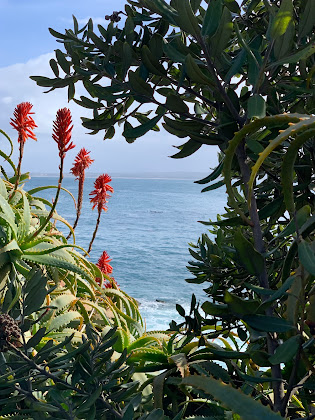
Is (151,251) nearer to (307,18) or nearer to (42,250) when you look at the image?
(42,250)

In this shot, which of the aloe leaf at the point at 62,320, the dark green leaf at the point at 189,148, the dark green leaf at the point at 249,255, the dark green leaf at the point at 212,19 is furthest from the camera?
the aloe leaf at the point at 62,320

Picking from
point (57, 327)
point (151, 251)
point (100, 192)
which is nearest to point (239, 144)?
point (57, 327)

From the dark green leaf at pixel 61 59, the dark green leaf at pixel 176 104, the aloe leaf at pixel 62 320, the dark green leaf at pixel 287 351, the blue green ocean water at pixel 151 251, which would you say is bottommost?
the blue green ocean water at pixel 151 251

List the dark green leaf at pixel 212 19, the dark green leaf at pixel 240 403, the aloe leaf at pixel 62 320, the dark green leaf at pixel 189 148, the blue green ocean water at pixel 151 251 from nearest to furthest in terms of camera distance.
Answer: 1. the dark green leaf at pixel 240 403
2. the dark green leaf at pixel 212 19
3. the dark green leaf at pixel 189 148
4. the aloe leaf at pixel 62 320
5. the blue green ocean water at pixel 151 251

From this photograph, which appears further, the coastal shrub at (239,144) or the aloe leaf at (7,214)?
the aloe leaf at (7,214)

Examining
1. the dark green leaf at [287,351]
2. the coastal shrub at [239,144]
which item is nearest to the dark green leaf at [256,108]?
the coastal shrub at [239,144]

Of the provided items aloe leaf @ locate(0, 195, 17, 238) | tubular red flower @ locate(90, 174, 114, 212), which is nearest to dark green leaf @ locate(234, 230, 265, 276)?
aloe leaf @ locate(0, 195, 17, 238)

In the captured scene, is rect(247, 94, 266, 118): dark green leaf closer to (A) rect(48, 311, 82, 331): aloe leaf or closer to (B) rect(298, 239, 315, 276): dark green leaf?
(B) rect(298, 239, 315, 276): dark green leaf

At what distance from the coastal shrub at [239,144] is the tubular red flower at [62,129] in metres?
0.03

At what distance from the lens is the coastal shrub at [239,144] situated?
1.23 feet

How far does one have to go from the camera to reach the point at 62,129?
0.76 metres

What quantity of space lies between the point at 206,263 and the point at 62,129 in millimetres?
477

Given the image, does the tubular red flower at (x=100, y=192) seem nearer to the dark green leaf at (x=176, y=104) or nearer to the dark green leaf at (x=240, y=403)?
the dark green leaf at (x=176, y=104)

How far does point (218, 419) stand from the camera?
439 millimetres
